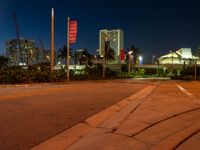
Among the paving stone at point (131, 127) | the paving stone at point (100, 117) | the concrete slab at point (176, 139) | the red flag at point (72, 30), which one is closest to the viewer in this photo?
the concrete slab at point (176, 139)

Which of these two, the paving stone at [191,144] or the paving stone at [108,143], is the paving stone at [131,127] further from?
the paving stone at [191,144]

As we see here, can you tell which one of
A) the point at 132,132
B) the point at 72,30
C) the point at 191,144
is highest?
the point at 72,30

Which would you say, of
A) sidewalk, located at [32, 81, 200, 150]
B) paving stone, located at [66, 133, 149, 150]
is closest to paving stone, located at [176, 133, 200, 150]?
sidewalk, located at [32, 81, 200, 150]

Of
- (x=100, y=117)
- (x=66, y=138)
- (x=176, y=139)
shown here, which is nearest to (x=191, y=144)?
(x=176, y=139)

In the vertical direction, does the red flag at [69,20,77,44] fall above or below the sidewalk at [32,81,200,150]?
above

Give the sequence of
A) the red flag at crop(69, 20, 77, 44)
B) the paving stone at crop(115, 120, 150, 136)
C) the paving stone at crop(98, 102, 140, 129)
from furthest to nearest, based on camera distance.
Result: the red flag at crop(69, 20, 77, 44) < the paving stone at crop(98, 102, 140, 129) < the paving stone at crop(115, 120, 150, 136)

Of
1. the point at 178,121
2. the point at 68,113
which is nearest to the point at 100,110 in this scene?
the point at 68,113

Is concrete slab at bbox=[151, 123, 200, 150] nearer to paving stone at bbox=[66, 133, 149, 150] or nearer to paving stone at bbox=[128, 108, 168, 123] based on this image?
paving stone at bbox=[66, 133, 149, 150]

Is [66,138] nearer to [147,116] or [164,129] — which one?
[164,129]

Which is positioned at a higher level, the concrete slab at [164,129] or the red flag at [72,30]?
the red flag at [72,30]

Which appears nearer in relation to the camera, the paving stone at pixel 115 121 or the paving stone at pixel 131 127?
the paving stone at pixel 131 127

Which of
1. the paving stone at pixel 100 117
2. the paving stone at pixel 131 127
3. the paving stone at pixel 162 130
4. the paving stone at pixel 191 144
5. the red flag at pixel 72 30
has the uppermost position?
the red flag at pixel 72 30

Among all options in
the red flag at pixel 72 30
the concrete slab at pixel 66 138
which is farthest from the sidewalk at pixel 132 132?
the red flag at pixel 72 30

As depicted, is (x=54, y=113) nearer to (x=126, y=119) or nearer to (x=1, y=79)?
(x=126, y=119)
